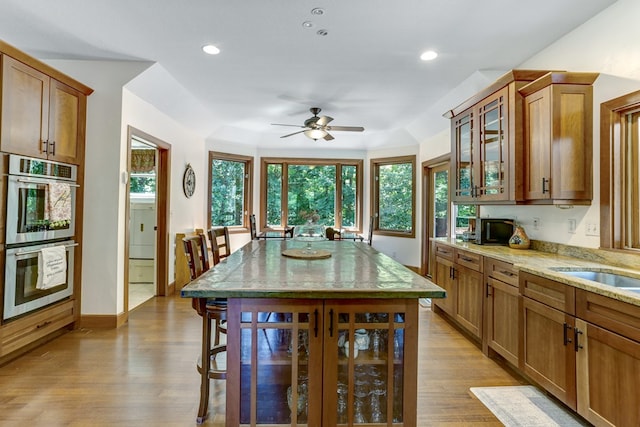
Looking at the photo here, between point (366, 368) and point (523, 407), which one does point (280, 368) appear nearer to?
point (366, 368)

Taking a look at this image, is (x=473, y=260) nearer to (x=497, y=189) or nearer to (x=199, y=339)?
(x=497, y=189)

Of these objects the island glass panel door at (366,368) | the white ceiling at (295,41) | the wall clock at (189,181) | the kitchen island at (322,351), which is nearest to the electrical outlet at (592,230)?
the white ceiling at (295,41)

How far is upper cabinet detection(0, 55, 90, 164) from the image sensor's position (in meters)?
2.48

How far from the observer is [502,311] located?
256 cm

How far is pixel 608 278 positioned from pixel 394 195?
4.54 meters

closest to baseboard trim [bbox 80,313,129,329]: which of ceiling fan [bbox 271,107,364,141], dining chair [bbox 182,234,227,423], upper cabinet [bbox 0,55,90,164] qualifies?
upper cabinet [bbox 0,55,90,164]

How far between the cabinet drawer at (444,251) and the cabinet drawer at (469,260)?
124mm

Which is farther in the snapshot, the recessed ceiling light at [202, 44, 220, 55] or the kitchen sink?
the recessed ceiling light at [202, 44, 220, 55]

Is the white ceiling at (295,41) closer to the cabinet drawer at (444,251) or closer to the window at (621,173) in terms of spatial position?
the window at (621,173)

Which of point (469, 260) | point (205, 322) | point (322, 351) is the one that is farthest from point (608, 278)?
point (205, 322)

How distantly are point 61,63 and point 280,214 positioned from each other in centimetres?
424

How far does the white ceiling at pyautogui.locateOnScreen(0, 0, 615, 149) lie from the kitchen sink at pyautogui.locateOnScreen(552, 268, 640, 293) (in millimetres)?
1824

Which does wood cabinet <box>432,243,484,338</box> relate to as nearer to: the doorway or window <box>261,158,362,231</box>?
window <box>261,158,362,231</box>

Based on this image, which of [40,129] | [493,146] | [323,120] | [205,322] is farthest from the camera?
[323,120]
